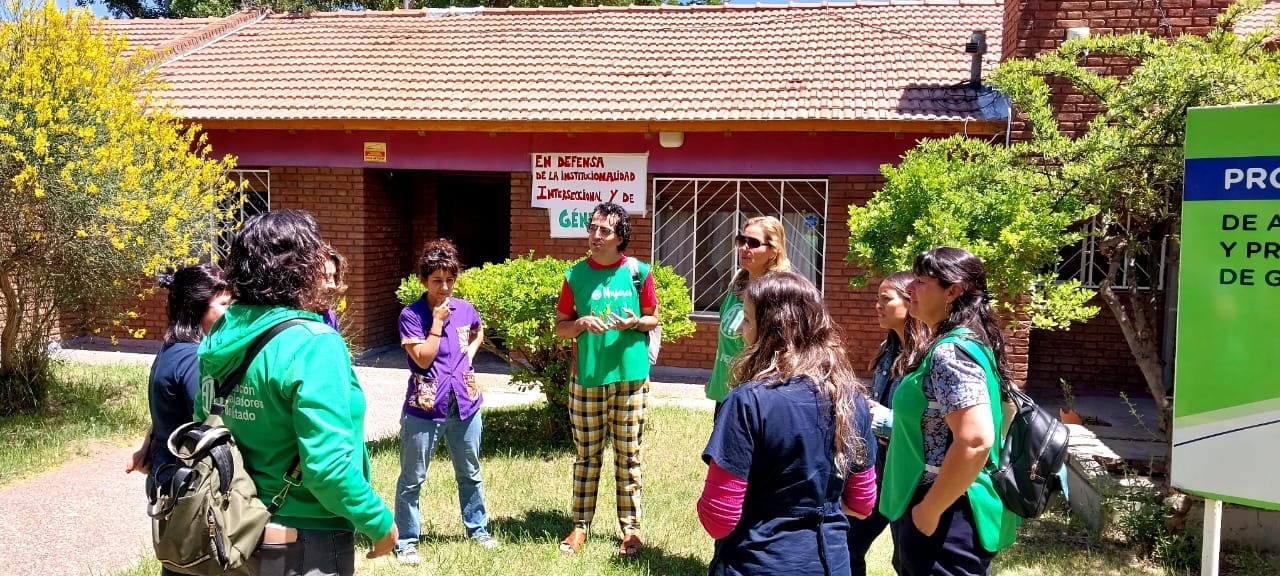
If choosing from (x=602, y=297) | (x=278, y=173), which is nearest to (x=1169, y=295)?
(x=602, y=297)

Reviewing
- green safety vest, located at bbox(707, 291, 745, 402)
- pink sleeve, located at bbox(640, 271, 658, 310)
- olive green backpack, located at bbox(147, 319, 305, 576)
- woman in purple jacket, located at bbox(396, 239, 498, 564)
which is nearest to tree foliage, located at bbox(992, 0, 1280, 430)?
green safety vest, located at bbox(707, 291, 745, 402)

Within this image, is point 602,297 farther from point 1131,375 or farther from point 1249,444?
point 1131,375

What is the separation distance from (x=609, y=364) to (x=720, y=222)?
575 cm

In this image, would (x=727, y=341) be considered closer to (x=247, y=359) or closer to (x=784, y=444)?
(x=784, y=444)

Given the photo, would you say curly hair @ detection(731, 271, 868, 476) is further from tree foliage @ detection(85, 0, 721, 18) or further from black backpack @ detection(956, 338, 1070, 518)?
tree foliage @ detection(85, 0, 721, 18)

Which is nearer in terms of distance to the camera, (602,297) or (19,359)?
(602,297)

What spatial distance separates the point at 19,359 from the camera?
7.27m

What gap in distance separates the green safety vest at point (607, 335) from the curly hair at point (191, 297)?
1.75 metres

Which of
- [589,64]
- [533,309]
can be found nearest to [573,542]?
[533,309]

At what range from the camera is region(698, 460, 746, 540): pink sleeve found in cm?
222

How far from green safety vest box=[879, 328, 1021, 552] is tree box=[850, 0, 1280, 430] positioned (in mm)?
2030

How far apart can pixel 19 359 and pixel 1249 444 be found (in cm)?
835

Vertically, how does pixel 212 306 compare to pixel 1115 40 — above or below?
below

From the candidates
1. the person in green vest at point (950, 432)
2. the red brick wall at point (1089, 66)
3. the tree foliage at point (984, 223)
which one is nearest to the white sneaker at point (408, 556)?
the person in green vest at point (950, 432)
